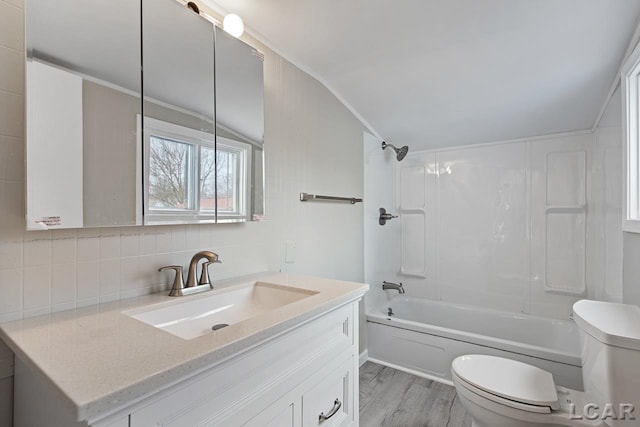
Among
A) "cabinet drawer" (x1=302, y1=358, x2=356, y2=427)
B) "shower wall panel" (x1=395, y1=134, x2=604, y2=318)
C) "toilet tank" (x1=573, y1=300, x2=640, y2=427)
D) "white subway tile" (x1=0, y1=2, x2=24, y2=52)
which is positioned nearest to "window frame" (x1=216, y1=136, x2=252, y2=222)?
"white subway tile" (x1=0, y1=2, x2=24, y2=52)

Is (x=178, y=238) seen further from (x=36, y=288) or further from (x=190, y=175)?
(x=36, y=288)

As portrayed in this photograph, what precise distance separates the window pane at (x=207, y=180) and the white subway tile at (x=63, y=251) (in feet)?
1.47

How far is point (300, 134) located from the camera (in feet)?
6.32

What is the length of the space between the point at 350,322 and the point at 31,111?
1248 millimetres

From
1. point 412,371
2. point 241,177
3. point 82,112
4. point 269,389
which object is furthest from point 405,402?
point 82,112

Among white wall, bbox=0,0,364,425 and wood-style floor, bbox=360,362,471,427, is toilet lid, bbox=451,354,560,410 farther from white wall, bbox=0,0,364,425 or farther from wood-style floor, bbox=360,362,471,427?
white wall, bbox=0,0,364,425

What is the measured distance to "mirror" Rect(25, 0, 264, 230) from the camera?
2.91 ft

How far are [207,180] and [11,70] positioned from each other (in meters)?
0.65

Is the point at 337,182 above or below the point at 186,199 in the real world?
above

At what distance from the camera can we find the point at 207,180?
1.32m

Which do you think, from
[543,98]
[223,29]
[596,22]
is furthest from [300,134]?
[543,98]

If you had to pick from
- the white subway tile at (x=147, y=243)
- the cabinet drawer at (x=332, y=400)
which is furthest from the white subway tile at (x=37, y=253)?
the cabinet drawer at (x=332, y=400)

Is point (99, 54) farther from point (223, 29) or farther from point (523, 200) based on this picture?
point (523, 200)

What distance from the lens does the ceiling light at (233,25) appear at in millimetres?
1396
